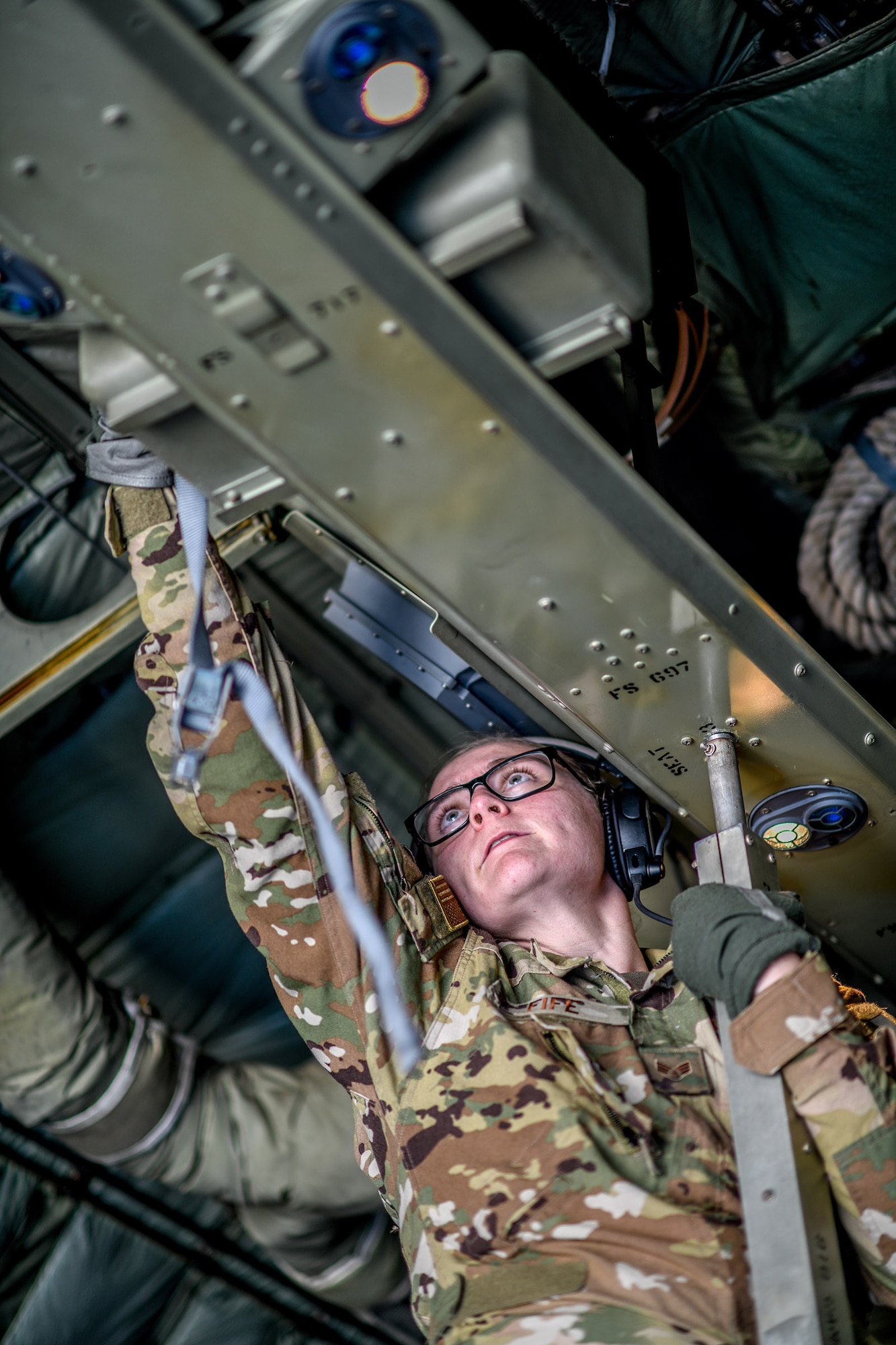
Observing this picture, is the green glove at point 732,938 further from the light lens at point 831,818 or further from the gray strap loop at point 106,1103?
the gray strap loop at point 106,1103

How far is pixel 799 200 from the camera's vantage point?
1.78 meters

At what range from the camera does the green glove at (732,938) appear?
129 cm

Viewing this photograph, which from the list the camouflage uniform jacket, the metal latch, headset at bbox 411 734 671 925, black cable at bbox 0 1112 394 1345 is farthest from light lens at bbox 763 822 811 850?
black cable at bbox 0 1112 394 1345

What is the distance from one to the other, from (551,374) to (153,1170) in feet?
5.56

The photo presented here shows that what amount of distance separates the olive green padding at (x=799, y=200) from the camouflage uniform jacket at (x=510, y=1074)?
3.30 feet

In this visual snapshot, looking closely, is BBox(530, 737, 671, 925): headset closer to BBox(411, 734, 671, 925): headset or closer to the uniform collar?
BBox(411, 734, 671, 925): headset

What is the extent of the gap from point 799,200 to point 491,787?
1106 millimetres

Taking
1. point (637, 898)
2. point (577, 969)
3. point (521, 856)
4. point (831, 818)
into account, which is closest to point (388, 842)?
point (521, 856)

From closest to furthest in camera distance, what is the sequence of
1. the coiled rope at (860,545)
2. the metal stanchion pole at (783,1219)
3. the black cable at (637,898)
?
the metal stanchion pole at (783,1219) < the black cable at (637,898) < the coiled rope at (860,545)

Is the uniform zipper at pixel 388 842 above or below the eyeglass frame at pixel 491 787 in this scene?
above

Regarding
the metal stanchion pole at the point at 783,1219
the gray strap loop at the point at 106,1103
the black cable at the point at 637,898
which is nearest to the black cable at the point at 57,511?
the gray strap loop at the point at 106,1103

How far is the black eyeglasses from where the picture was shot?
1.90 m

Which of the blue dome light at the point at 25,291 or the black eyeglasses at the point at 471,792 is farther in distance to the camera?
the black eyeglasses at the point at 471,792

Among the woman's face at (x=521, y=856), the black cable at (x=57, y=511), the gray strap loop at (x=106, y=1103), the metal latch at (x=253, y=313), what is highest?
the metal latch at (x=253, y=313)
